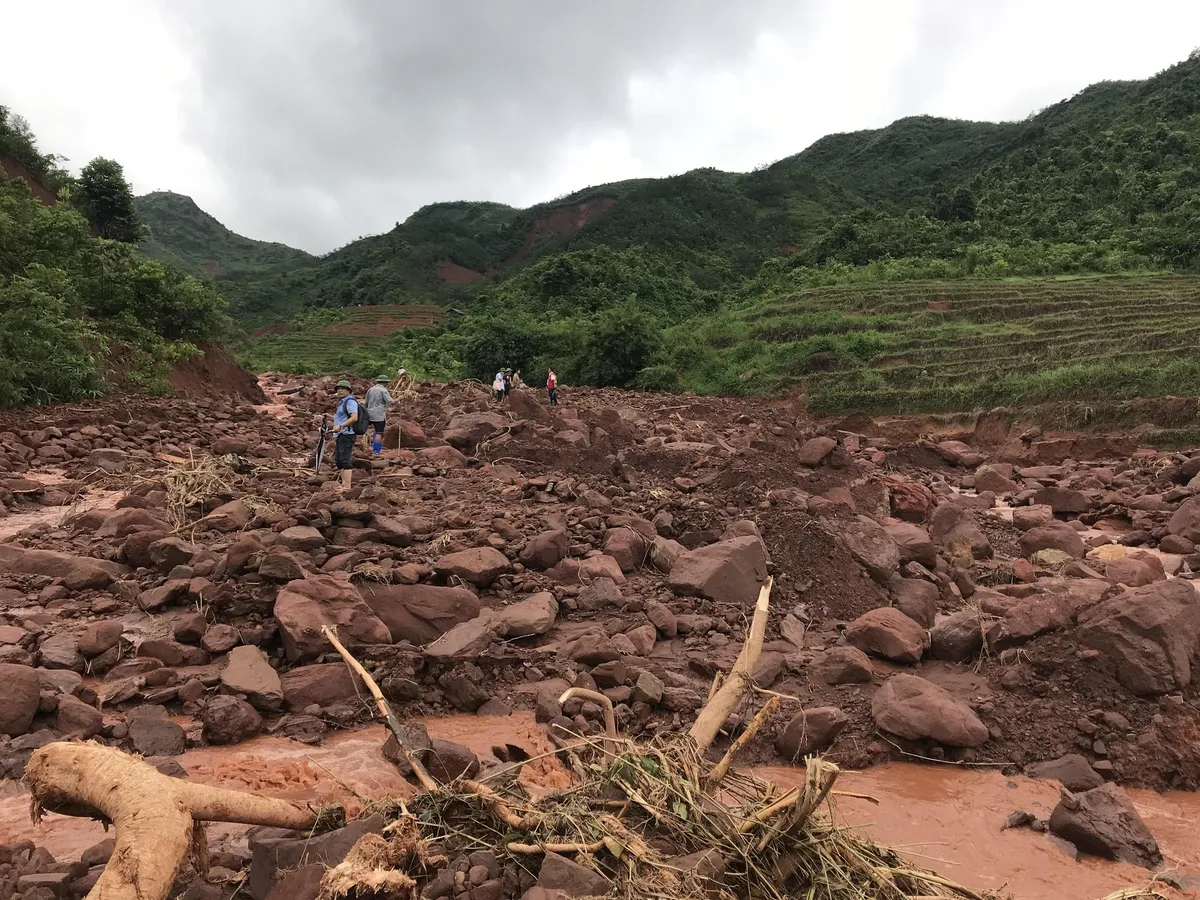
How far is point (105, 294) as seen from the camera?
17.8 meters

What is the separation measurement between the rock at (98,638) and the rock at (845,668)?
4.76 m

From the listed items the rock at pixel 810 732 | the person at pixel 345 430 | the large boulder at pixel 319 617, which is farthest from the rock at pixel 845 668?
the person at pixel 345 430

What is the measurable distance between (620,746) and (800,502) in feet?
18.0

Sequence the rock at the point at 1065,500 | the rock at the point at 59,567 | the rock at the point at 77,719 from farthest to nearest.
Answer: the rock at the point at 1065,500 < the rock at the point at 59,567 < the rock at the point at 77,719

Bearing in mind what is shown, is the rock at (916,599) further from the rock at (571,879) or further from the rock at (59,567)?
the rock at (59,567)

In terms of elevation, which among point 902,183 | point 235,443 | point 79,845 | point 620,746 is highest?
point 902,183

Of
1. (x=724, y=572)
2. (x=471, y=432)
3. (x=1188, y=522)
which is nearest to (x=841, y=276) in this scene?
(x=471, y=432)

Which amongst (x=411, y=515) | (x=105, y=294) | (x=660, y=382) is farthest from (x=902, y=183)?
(x=411, y=515)

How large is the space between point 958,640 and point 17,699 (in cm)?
593

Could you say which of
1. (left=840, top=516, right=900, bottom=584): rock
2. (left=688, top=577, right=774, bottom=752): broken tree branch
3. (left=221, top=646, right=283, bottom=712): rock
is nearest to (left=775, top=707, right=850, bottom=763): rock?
(left=688, top=577, right=774, bottom=752): broken tree branch

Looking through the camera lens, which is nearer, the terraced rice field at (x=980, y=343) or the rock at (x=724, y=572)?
the rock at (x=724, y=572)

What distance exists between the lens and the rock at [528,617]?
5.44 metres

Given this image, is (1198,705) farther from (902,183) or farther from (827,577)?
(902,183)

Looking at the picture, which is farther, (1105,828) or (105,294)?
(105,294)
